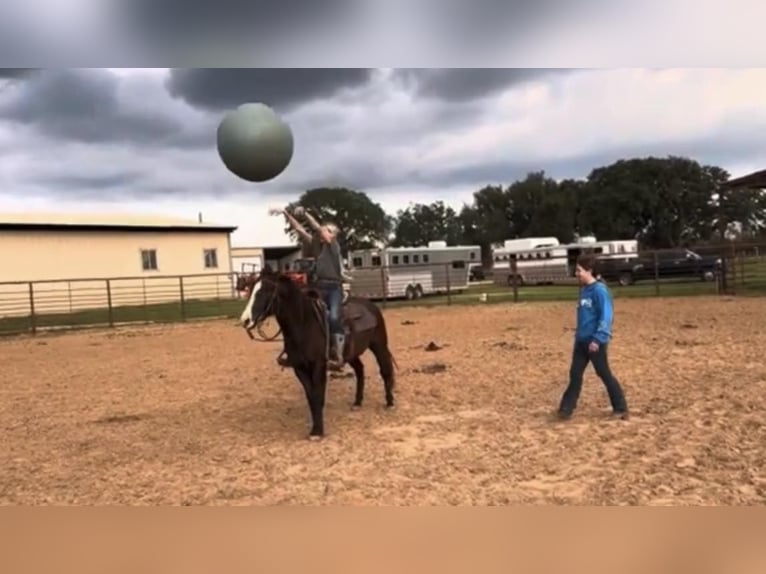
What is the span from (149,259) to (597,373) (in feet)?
95.5

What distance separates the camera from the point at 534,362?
9016 millimetres

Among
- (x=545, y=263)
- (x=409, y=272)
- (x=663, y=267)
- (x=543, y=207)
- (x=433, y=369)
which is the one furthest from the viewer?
(x=543, y=207)

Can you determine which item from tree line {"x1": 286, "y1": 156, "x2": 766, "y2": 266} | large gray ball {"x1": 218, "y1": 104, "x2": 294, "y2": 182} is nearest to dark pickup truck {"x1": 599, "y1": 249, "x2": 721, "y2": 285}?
large gray ball {"x1": 218, "y1": 104, "x2": 294, "y2": 182}

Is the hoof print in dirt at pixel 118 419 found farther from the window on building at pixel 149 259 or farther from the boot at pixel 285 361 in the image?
the window on building at pixel 149 259

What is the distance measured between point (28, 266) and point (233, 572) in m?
28.2

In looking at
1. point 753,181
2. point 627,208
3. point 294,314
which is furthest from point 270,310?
point 627,208

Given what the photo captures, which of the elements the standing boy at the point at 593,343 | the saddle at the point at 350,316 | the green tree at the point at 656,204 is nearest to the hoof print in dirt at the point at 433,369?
the saddle at the point at 350,316

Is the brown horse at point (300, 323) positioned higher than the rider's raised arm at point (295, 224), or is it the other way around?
the rider's raised arm at point (295, 224)

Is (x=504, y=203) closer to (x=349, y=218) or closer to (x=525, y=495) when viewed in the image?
(x=349, y=218)

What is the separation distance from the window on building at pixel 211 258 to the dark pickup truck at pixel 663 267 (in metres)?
18.2

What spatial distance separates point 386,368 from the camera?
6.97 meters

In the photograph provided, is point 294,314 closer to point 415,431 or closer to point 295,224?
point 295,224

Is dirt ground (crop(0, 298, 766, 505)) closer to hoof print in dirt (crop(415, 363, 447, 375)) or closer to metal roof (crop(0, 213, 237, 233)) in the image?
Answer: hoof print in dirt (crop(415, 363, 447, 375))

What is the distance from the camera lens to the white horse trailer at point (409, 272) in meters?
26.4
